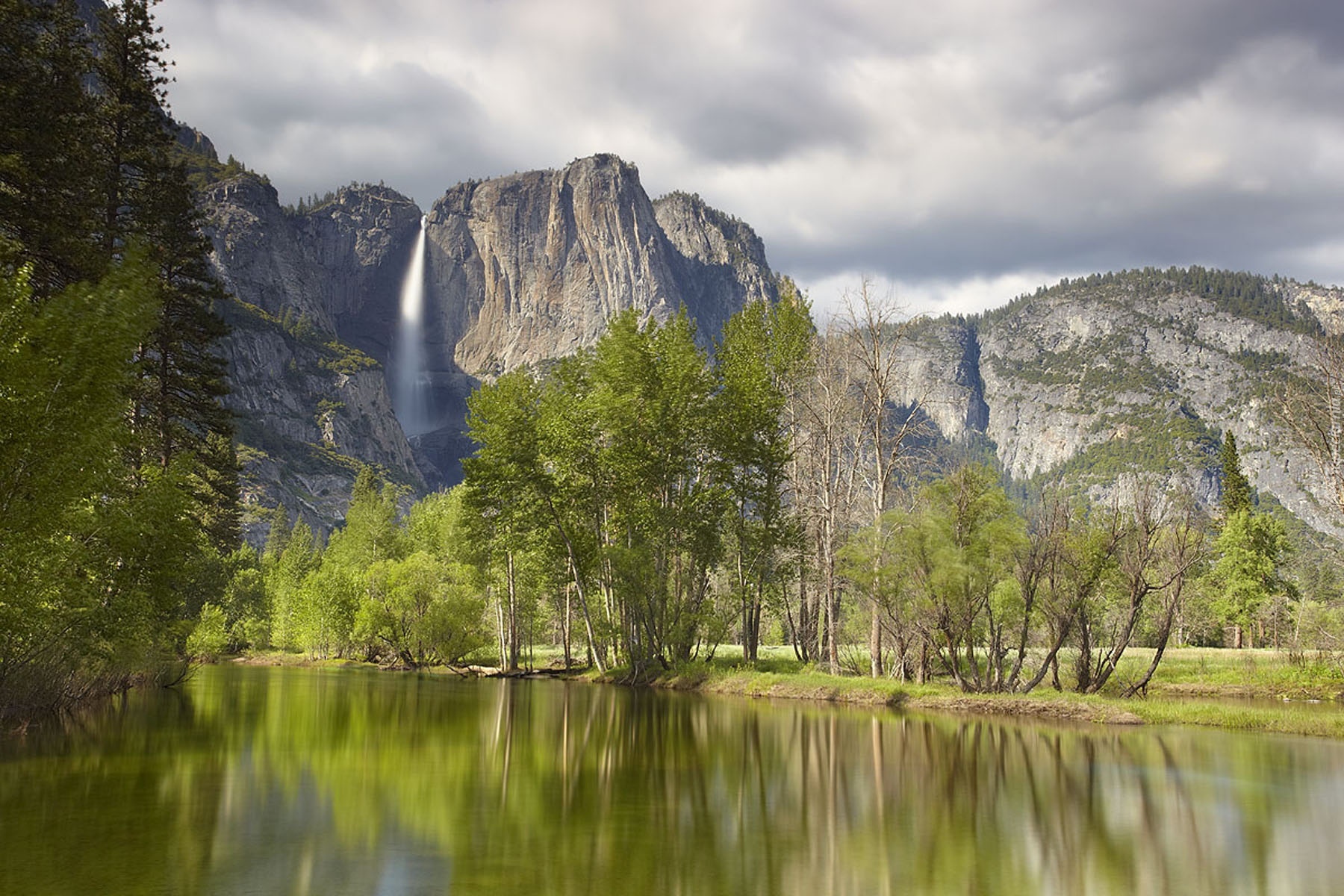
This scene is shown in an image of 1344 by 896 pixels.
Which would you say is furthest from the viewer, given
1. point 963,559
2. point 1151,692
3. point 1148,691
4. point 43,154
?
point 1151,692

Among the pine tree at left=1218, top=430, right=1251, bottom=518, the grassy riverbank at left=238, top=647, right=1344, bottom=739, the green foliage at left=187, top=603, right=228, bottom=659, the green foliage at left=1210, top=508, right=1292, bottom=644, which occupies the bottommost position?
the grassy riverbank at left=238, top=647, right=1344, bottom=739

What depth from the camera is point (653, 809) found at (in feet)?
40.6

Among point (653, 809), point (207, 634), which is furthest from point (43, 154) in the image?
point (207, 634)

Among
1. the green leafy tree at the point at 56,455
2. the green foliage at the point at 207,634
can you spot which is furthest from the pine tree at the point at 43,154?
the green foliage at the point at 207,634

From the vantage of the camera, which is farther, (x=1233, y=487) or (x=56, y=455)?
(x=1233, y=487)

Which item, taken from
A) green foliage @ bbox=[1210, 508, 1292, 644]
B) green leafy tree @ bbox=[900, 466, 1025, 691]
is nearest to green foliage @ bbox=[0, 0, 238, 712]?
green leafy tree @ bbox=[900, 466, 1025, 691]

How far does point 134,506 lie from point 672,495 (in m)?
25.4

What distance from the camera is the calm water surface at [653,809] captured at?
8805mm

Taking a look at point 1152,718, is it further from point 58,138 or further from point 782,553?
point 58,138

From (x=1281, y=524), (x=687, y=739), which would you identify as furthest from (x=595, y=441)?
(x=1281, y=524)

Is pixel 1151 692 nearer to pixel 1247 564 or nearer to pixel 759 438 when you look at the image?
pixel 759 438

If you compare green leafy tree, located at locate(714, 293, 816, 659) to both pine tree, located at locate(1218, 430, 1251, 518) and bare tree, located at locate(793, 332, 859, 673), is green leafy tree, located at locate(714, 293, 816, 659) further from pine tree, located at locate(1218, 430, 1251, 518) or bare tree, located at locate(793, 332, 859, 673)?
pine tree, located at locate(1218, 430, 1251, 518)

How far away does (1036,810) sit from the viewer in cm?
Answer: 1283

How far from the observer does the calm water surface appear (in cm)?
880
